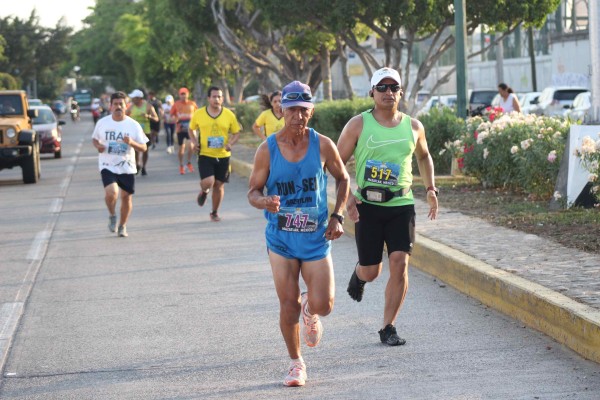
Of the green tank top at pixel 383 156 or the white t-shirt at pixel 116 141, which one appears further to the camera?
the white t-shirt at pixel 116 141

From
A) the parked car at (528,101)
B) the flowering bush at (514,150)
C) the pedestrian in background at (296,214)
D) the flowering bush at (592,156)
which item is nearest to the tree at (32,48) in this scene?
the parked car at (528,101)

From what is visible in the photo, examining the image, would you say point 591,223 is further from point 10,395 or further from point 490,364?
point 10,395

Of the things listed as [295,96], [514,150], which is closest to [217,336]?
[295,96]

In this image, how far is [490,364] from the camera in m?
7.05

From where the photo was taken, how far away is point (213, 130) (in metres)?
16.0

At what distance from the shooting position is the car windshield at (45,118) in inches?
1373

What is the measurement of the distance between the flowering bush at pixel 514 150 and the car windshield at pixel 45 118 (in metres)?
19.1

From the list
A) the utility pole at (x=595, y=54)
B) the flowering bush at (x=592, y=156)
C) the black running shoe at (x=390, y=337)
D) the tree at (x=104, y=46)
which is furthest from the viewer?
the tree at (x=104, y=46)

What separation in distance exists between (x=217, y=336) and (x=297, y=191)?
1.87 m

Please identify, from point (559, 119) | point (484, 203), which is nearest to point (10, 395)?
point (484, 203)

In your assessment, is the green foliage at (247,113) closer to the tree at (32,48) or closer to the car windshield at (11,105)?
the car windshield at (11,105)

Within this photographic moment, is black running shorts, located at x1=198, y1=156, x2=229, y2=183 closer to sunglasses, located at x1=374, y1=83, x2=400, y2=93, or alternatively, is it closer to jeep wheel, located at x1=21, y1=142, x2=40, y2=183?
sunglasses, located at x1=374, y1=83, x2=400, y2=93

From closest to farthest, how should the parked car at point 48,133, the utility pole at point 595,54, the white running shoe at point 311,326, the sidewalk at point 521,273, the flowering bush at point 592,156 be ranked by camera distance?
the white running shoe at point 311,326 < the sidewalk at point 521,273 < the flowering bush at point 592,156 < the utility pole at point 595,54 < the parked car at point 48,133

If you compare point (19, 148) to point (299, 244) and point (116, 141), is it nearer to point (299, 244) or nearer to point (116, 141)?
point (116, 141)
